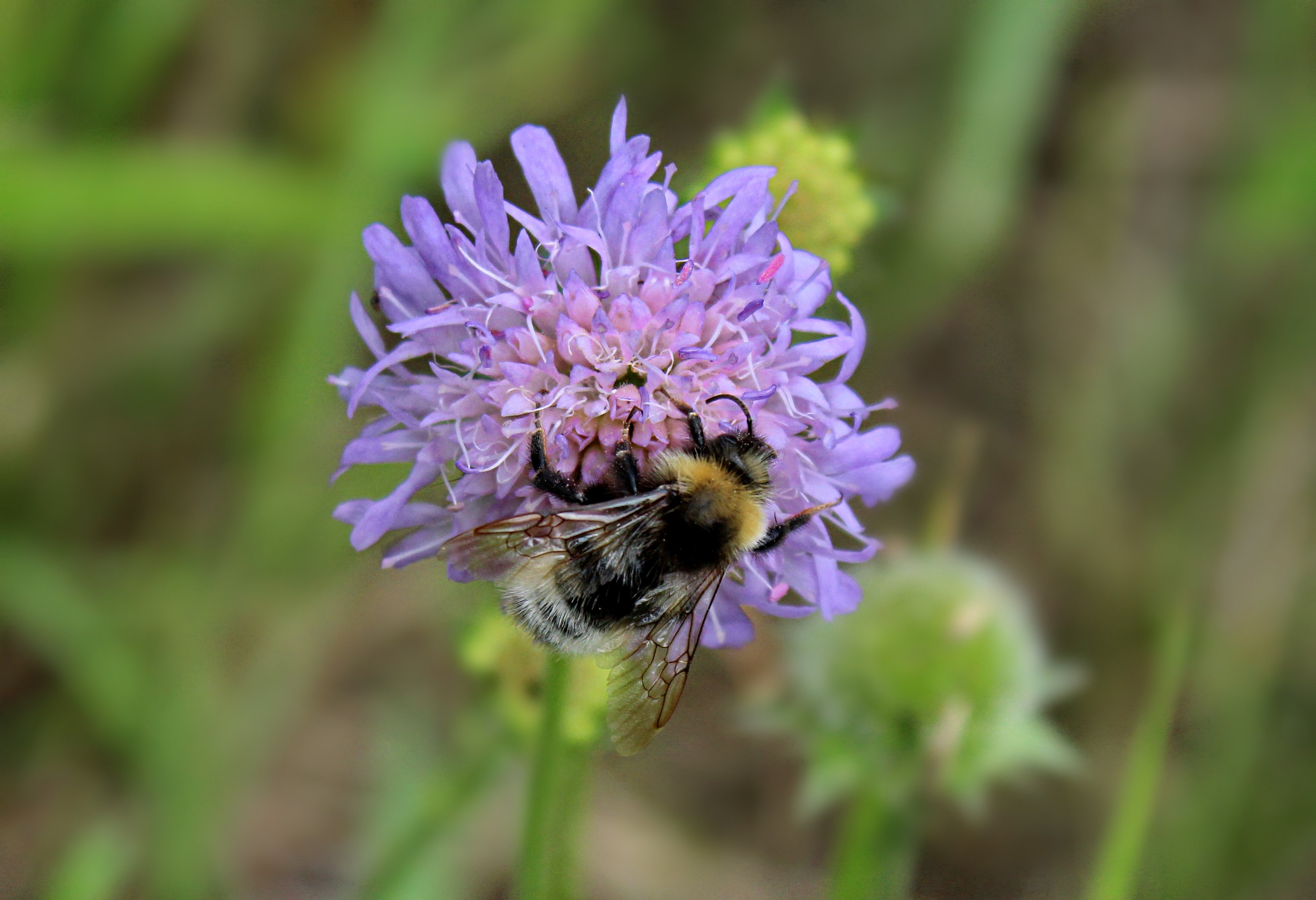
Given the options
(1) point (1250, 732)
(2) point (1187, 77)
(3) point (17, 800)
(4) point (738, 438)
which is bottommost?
(3) point (17, 800)

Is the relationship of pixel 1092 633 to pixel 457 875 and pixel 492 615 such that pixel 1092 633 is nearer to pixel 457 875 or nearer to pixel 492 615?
pixel 457 875

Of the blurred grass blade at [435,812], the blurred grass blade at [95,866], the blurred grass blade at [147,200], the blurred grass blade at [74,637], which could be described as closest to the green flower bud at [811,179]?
the blurred grass blade at [435,812]

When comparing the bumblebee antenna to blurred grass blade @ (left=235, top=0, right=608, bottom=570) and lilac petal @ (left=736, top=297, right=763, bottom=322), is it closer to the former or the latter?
lilac petal @ (left=736, top=297, right=763, bottom=322)

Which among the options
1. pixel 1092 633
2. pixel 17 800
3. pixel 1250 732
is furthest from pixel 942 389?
pixel 17 800

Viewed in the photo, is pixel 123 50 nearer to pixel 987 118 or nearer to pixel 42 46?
pixel 42 46

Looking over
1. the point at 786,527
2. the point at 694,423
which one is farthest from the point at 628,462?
Result: the point at 786,527

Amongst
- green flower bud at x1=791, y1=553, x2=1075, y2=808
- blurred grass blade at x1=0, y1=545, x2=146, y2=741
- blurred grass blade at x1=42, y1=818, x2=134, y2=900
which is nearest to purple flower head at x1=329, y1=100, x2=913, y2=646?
green flower bud at x1=791, y1=553, x2=1075, y2=808
